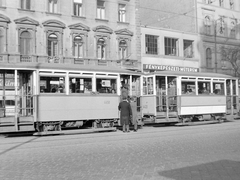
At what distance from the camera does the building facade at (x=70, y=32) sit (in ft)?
80.6

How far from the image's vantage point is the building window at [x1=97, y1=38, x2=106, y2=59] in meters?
28.3

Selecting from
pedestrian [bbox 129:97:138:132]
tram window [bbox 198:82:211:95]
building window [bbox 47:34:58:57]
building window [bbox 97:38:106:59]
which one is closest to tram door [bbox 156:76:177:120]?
tram window [bbox 198:82:211:95]

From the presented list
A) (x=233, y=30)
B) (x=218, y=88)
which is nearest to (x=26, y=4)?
(x=218, y=88)

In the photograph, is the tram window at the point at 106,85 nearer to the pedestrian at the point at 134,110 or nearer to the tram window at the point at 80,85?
the tram window at the point at 80,85

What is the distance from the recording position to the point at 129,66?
29.2 metres

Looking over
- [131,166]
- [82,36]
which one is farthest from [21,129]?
[82,36]

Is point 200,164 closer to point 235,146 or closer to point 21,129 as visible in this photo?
point 235,146

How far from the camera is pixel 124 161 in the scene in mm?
7371

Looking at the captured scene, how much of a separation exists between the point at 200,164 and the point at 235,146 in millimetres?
3157

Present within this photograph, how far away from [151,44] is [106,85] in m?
17.5

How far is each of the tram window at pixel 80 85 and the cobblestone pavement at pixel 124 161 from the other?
416 centimetres

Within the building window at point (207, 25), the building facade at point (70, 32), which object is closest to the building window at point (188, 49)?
the building window at point (207, 25)

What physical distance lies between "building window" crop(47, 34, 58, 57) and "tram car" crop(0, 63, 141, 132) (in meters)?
12.7

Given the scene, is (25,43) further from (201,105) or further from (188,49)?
(188,49)
